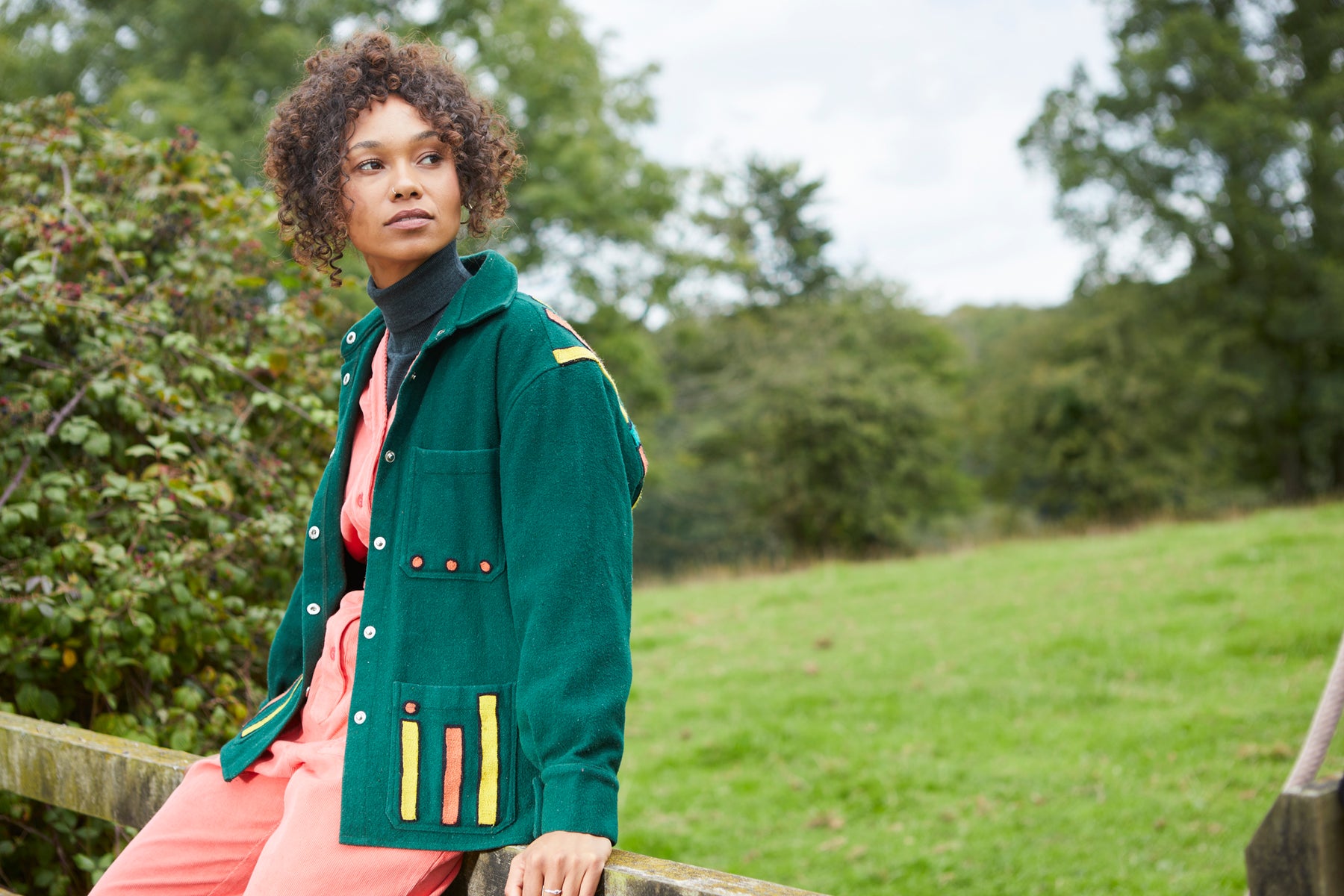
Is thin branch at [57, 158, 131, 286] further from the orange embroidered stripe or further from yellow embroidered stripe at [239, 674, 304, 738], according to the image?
the orange embroidered stripe

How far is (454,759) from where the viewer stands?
151cm

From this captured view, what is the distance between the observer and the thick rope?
1.02 m

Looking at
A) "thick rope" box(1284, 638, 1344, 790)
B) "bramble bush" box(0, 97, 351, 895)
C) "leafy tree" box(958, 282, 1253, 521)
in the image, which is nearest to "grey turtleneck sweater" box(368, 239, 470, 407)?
"thick rope" box(1284, 638, 1344, 790)

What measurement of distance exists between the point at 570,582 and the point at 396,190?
2.35ft

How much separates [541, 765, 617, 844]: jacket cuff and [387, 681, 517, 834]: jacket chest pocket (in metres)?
0.12

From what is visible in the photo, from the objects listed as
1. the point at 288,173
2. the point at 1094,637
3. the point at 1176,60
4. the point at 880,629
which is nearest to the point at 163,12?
the point at 880,629

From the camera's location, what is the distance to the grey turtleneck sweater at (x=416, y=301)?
5.90 ft

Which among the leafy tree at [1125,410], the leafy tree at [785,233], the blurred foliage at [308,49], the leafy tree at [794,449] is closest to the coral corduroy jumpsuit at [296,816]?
the blurred foliage at [308,49]

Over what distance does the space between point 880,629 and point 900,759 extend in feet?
13.0

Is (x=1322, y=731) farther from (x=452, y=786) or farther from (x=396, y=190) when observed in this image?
(x=396, y=190)

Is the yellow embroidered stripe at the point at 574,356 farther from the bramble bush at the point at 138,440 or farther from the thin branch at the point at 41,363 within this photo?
the thin branch at the point at 41,363

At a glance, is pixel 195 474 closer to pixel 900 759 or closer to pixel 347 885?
pixel 347 885

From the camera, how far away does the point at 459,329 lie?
65.8 inches

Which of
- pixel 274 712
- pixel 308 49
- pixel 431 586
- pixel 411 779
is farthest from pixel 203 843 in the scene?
pixel 308 49
